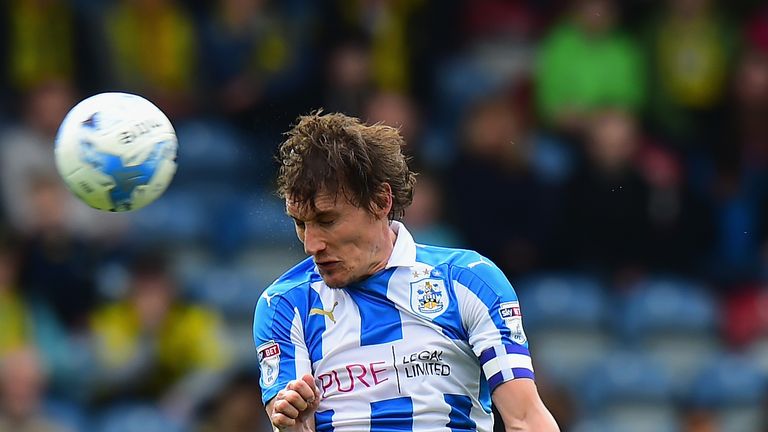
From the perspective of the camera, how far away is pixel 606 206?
10.2 m

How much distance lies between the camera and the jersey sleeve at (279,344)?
474cm

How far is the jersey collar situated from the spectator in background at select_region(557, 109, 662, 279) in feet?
17.7

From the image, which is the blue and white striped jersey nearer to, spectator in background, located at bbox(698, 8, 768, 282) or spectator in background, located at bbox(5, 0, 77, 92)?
spectator in background, located at bbox(5, 0, 77, 92)

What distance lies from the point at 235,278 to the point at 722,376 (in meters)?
3.50

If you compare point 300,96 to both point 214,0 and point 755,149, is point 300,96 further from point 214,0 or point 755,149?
point 755,149

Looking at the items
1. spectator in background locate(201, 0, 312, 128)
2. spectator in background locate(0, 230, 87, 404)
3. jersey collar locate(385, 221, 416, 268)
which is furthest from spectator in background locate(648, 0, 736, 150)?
jersey collar locate(385, 221, 416, 268)

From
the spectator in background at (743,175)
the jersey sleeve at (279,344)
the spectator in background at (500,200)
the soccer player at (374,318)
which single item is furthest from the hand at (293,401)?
the spectator in background at (743,175)

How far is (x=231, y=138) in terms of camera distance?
1053 centimetres

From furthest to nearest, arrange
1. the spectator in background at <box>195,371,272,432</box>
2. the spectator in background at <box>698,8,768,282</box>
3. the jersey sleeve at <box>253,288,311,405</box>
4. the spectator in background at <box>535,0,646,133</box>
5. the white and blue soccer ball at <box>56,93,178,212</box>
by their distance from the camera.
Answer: the spectator in background at <box>698,8,768,282</box> < the spectator in background at <box>535,0,646,133</box> < the spectator in background at <box>195,371,272,432</box> < the white and blue soccer ball at <box>56,93,178,212</box> < the jersey sleeve at <box>253,288,311,405</box>

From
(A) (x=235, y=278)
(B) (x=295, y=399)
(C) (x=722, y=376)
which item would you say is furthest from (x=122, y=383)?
(B) (x=295, y=399)

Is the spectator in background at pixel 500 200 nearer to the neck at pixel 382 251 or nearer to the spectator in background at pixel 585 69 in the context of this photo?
the spectator in background at pixel 585 69

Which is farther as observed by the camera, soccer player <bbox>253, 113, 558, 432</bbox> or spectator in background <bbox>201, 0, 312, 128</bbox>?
spectator in background <bbox>201, 0, 312, 128</bbox>

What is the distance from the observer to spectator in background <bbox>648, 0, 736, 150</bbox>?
1123 cm

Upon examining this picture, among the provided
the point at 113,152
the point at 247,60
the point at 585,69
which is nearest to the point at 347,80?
the point at 247,60
